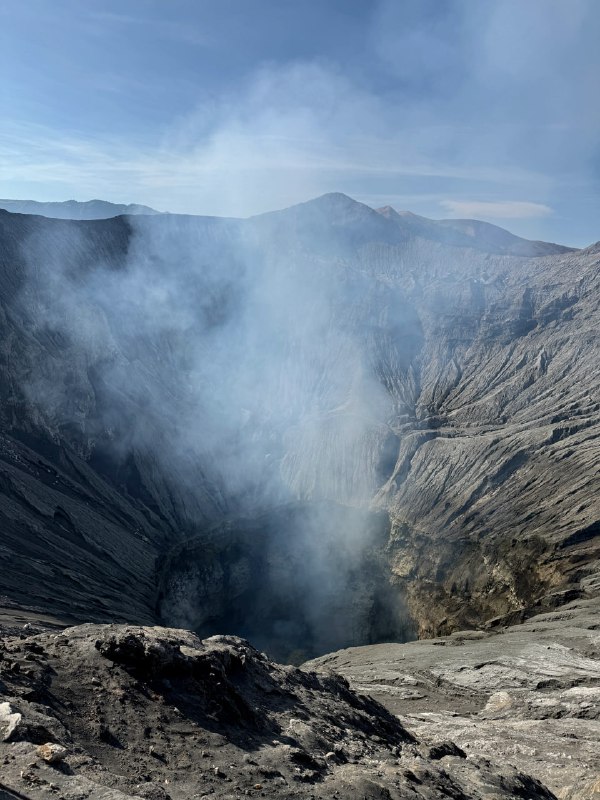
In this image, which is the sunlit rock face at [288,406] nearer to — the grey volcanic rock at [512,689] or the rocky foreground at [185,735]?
the grey volcanic rock at [512,689]

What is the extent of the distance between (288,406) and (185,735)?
3396 inches

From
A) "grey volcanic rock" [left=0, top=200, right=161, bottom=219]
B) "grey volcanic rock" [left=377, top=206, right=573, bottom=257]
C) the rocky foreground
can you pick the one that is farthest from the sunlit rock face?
"grey volcanic rock" [left=0, top=200, right=161, bottom=219]

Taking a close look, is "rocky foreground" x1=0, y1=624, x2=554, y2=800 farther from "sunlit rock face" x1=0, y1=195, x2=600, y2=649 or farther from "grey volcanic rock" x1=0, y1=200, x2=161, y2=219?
"grey volcanic rock" x1=0, y1=200, x2=161, y2=219

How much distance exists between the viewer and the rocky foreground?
13719mm

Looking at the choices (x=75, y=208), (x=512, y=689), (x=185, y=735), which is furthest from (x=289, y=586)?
(x=75, y=208)

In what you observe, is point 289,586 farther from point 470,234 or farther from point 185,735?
point 470,234

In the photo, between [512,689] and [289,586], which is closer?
[512,689]

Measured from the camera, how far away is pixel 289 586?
228ft

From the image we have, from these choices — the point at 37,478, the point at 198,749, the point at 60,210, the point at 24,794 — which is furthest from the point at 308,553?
the point at 60,210

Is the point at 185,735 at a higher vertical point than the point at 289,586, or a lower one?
lower

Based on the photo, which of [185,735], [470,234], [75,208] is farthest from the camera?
[75,208]

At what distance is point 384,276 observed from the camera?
12788cm

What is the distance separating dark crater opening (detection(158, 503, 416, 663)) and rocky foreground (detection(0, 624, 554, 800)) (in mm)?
39779

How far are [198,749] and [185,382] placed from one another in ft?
275
